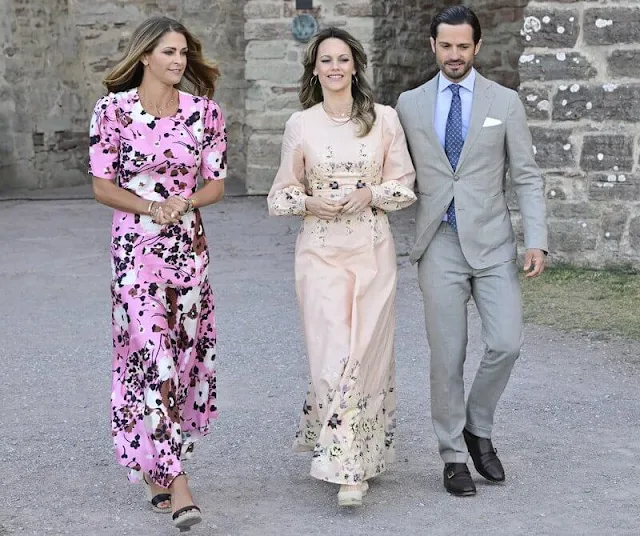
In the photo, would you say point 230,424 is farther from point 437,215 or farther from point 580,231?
point 580,231

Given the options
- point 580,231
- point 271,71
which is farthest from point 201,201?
point 271,71

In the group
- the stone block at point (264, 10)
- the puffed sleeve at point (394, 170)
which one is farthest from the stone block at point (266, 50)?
the puffed sleeve at point (394, 170)

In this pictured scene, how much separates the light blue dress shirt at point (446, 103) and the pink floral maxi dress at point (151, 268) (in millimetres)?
749

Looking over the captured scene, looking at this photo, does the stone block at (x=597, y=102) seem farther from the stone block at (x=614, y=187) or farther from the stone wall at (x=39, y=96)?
the stone wall at (x=39, y=96)

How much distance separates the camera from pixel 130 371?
409cm

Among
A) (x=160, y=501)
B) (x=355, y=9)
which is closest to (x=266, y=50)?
(x=355, y=9)

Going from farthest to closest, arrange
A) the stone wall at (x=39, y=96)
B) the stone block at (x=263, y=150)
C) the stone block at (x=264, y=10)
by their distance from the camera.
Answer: the stone wall at (x=39, y=96), the stone block at (x=263, y=150), the stone block at (x=264, y=10)

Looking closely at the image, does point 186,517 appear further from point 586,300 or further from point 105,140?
point 586,300

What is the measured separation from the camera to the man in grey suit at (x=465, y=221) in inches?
167

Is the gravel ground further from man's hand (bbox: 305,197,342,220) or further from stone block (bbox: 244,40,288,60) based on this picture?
stone block (bbox: 244,40,288,60)

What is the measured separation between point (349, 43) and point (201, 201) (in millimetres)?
710

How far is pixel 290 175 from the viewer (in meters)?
4.27

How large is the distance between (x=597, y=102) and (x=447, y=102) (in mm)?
4012

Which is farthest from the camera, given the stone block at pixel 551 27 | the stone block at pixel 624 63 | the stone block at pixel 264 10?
the stone block at pixel 264 10
